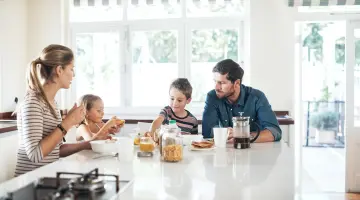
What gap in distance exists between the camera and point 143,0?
425 cm

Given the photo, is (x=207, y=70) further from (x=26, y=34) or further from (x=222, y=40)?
(x=26, y=34)

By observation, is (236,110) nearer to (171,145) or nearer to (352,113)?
(171,145)

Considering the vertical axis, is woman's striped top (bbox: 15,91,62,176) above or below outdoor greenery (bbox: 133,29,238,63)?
below

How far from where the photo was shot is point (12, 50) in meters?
4.16

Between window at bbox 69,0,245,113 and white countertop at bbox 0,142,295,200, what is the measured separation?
2460 mm

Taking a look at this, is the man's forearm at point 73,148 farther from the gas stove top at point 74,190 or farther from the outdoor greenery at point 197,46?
the outdoor greenery at point 197,46

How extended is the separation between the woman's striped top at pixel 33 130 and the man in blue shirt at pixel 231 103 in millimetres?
976

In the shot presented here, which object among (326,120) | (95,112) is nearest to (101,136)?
(95,112)

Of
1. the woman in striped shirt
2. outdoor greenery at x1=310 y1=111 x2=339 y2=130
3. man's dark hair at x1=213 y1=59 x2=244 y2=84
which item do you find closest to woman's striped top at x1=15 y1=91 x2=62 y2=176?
the woman in striped shirt

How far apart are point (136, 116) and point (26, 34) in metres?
1.61

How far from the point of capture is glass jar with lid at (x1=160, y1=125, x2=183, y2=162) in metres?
1.63

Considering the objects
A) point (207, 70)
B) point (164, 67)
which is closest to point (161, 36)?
point (164, 67)

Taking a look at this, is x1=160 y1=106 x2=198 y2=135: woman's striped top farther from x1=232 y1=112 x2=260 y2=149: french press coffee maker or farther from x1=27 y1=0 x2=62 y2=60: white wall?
x1=27 y1=0 x2=62 y2=60: white wall

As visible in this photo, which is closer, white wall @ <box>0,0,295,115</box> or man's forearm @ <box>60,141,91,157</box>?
man's forearm @ <box>60,141,91,157</box>
